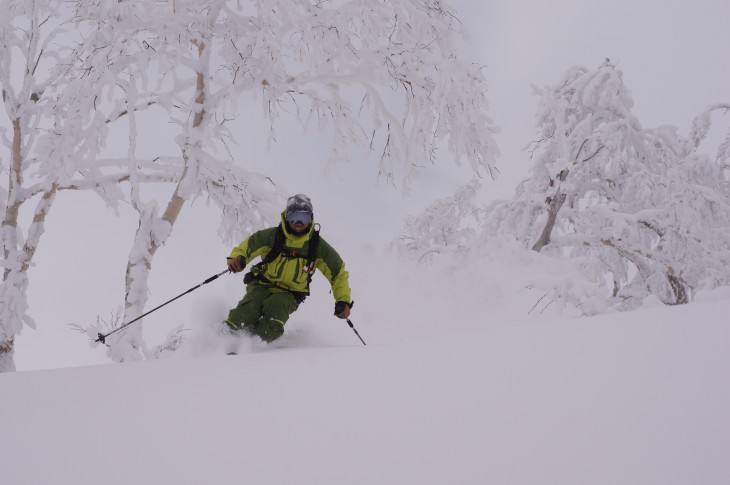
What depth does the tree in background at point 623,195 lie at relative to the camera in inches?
383

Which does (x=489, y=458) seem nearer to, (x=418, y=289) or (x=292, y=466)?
(x=292, y=466)

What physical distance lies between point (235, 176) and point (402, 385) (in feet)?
18.1

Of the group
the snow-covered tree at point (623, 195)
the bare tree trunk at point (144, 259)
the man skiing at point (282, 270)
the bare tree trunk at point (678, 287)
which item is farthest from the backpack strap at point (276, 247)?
the bare tree trunk at point (678, 287)

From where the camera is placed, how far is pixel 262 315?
444 centimetres

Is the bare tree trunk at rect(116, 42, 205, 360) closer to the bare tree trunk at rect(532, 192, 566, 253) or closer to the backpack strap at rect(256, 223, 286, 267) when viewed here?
the backpack strap at rect(256, 223, 286, 267)

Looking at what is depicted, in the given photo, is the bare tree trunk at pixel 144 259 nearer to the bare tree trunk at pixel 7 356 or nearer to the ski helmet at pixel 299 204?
the ski helmet at pixel 299 204

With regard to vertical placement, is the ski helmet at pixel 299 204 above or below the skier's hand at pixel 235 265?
above

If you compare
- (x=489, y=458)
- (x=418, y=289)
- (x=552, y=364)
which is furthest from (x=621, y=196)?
(x=489, y=458)

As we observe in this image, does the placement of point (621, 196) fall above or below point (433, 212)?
below

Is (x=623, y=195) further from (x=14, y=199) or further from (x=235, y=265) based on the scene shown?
(x=14, y=199)

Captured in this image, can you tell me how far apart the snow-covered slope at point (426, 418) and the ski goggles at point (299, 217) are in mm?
2135

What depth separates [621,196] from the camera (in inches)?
450

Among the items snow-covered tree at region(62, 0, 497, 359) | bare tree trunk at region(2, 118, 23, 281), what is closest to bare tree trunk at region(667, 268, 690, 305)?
snow-covered tree at region(62, 0, 497, 359)

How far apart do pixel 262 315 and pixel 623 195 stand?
35.2 feet
